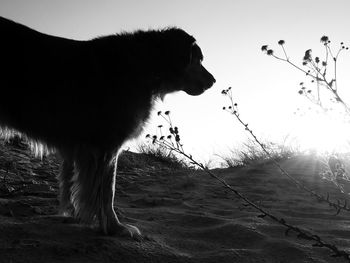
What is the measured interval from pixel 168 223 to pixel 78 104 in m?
1.17

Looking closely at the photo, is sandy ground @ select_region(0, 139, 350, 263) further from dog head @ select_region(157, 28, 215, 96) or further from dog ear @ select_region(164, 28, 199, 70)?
dog ear @ select_region(164, 28, 199, 70)

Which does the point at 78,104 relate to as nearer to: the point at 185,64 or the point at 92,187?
the point at 92,187

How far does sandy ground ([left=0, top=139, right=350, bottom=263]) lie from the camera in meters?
2.22

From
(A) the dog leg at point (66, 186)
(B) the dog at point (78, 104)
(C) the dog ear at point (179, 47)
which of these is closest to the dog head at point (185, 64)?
(C) the dog ear at point (179, 47)

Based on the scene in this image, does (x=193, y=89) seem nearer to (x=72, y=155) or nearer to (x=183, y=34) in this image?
(x=183, y=34)

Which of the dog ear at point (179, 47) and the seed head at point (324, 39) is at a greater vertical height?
the dog ear at point (179, 47)

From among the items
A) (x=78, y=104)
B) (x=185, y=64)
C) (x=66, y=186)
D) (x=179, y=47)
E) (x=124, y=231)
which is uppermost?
(x=179, y=47)

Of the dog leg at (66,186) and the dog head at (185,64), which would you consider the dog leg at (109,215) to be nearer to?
the dog leg at (66,186)

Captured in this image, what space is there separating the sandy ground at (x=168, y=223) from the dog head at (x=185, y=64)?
119 cm

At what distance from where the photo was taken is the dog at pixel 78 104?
2691 mm

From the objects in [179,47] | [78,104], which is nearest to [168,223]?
[78,104]

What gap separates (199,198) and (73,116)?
6.69 feet

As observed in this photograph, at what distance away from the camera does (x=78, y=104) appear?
9.04ft

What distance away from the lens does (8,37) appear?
2762mm
